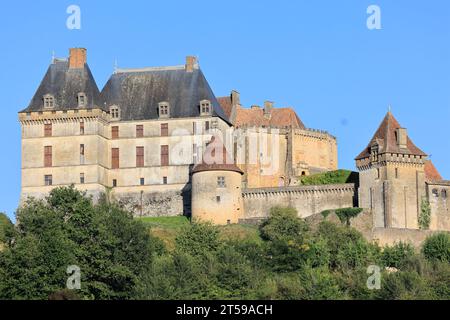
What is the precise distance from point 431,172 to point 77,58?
22815mm

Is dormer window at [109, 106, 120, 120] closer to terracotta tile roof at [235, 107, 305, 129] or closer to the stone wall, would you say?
the stone wall

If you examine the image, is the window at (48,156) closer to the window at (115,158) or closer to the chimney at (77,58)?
the window at (115,158)

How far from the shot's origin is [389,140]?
88.7 metres

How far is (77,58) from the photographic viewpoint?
93.3 meters

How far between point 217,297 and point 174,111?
21290 mm

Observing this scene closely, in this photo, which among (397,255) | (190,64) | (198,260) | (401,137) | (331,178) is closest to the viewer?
(198,260)

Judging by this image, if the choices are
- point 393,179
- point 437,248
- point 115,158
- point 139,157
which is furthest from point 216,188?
point 437,248

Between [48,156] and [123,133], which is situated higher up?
[123,133]

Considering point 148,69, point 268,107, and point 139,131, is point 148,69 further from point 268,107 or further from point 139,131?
point 268,107

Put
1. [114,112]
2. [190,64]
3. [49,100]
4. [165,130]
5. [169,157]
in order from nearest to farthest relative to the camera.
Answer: [169,157]
[165,130]
[49,100]
[114,112]
[190,64]

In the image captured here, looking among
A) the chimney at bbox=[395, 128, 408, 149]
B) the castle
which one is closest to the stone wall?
the castle

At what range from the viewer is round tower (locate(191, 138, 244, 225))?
87.5m
